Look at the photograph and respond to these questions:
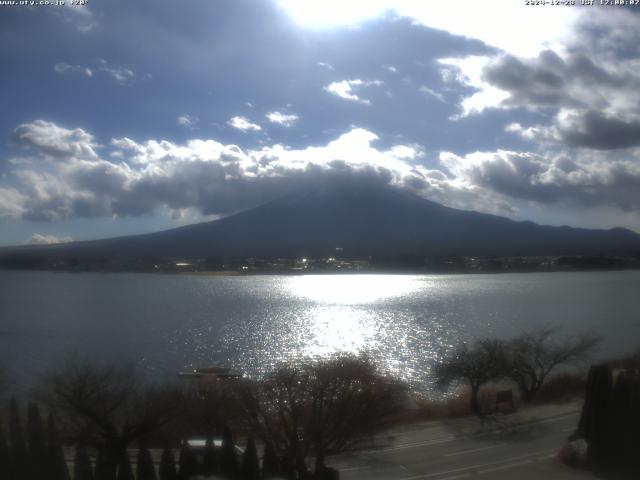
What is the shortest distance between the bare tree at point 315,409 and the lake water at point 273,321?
24.6ft

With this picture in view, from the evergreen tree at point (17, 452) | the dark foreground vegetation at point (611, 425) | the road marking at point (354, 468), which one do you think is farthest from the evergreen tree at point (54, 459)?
the dark foreground vegetation at point (611, 425)

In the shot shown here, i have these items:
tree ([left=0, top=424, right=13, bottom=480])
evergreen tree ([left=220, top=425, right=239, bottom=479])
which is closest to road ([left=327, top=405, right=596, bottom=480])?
evergreen tree ([left=220, top=425, right=239, bottom=479])

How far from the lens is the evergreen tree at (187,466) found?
7.53m

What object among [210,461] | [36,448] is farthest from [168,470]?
[36,448]

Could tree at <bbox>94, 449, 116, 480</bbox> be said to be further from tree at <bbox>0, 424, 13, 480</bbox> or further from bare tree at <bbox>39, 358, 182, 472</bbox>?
tree at <bbox>0, 424, 13, 480</bbox>

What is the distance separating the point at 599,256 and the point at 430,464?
4140cm

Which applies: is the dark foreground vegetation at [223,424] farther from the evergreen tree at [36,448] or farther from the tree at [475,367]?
the tree at [475,367]

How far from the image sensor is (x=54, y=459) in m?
7.21

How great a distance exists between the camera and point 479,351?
53.1 ft

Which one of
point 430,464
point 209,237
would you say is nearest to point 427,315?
point 430,464

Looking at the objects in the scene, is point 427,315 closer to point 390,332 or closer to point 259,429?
point 390,332

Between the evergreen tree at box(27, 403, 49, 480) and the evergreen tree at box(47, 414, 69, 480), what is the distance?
42mm

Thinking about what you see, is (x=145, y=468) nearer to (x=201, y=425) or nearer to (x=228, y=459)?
(x=228, y=459)

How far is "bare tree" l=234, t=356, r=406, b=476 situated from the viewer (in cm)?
917
